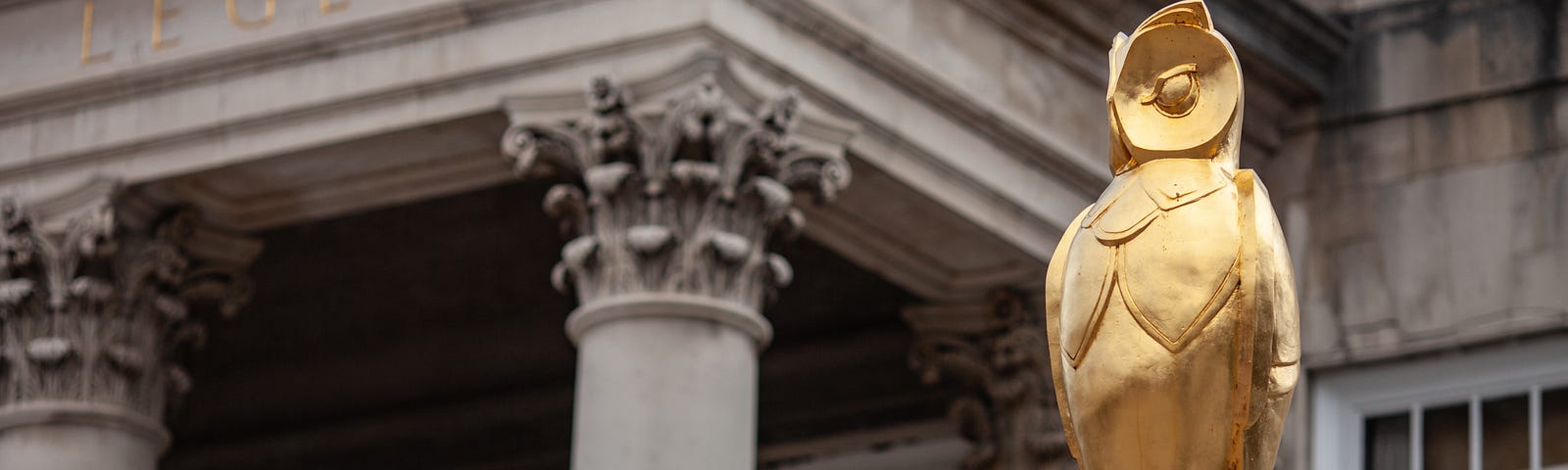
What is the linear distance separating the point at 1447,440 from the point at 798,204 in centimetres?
519

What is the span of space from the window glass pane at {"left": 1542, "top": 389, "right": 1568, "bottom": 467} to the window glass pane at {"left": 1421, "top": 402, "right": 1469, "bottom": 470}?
1.64ft

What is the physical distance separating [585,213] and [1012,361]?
3.84 m

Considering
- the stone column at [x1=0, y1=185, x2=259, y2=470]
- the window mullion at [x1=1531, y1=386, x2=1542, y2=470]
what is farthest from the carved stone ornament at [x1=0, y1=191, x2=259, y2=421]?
the window mullion at [x1=1531, y1=386, x2=1542, y2=470]

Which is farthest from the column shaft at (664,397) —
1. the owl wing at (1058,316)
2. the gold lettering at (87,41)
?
the owl wing at (1058,316)

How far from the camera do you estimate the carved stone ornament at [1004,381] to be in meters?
19.6

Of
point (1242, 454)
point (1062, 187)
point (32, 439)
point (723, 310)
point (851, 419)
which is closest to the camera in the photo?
point (1242, 454)

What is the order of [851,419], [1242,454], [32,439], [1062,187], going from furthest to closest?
[851,419]
[1062,187]
[32,439]
[1242,454]

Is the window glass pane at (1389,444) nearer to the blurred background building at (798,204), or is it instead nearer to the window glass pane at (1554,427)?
the blurred background building at (798,204)

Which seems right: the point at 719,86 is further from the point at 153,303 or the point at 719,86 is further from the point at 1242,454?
the point at 1242,454

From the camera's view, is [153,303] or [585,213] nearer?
[585,213]

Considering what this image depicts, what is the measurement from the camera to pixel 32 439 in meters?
17.9

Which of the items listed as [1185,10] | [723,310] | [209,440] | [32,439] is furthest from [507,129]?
[1185,10]

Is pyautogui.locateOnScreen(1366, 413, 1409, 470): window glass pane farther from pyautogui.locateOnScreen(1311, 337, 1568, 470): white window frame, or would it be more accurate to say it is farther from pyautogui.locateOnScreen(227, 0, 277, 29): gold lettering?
pyautogui.locateOnScreen(227, 0, 277, 29): gold lettering

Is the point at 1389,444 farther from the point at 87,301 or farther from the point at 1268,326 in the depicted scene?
the point at 1268,326
